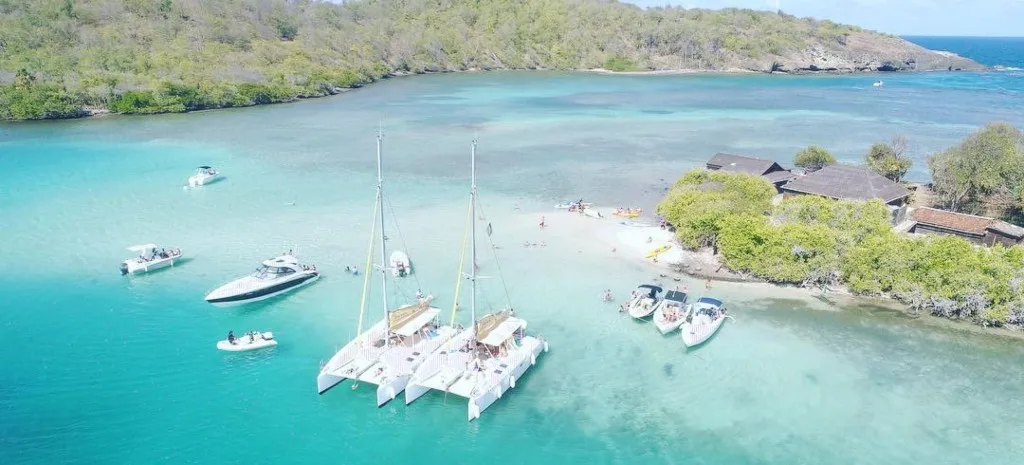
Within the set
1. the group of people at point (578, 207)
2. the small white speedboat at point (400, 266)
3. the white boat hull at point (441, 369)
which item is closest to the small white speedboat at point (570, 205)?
the group of people at point (578, 207)

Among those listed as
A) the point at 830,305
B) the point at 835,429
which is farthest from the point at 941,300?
the point at 835,429

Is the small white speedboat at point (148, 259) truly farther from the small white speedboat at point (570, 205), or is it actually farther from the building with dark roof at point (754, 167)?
the building with dark roof at point (754, 167)

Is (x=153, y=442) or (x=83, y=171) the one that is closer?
(x=153, y=442)

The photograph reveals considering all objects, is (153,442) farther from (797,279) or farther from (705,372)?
(797,279)

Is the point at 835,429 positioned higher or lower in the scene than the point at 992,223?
lower

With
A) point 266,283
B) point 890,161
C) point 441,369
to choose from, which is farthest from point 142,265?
point 890,161

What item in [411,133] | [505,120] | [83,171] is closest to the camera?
[83,171]
